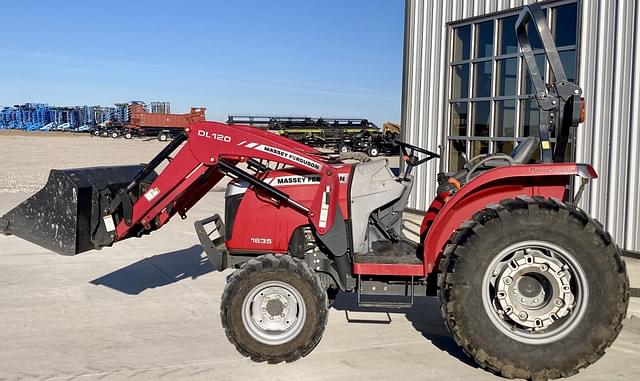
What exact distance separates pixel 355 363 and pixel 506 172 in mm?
1737

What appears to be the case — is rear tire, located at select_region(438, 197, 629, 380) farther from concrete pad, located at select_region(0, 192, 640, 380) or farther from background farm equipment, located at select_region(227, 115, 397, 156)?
background farm equipment, located at select_region(227, 115, 397, 156)

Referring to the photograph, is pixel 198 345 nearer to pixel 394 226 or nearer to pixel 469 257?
pixel 394 226

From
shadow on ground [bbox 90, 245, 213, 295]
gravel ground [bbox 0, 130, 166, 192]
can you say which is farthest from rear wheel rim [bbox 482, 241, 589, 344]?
gravel ground [bbox 0, 130, 166, 192]

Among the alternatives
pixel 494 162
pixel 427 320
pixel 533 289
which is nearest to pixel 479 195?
pixel 494 162

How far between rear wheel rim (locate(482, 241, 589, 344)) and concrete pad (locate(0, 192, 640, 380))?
455 mm

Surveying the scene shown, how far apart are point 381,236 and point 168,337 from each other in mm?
1910

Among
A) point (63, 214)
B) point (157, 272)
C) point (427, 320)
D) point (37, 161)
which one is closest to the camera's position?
point (63, 214)

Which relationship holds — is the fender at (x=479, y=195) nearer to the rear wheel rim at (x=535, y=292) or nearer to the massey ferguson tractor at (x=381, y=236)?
the massey ferguson tractor at (x=381, y=236)

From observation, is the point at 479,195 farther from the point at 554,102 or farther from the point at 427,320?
the point at 427,320

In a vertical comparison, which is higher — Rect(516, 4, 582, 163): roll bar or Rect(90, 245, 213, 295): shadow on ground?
Rect(516, 4, 582, 163): roll bar

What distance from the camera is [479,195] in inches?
196

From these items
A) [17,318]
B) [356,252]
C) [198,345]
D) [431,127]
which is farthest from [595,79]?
[17,318]

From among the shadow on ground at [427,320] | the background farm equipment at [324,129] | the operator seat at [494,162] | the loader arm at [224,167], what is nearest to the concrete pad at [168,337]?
the shadow on ground at [427,320]

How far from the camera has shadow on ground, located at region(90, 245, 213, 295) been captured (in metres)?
7.41
